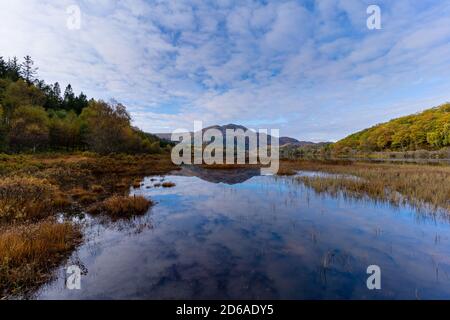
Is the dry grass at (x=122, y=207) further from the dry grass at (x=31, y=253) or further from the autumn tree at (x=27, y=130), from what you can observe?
the autumn tree at (x=27, y=130)

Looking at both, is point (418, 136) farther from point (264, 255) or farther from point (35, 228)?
point (35, 228)

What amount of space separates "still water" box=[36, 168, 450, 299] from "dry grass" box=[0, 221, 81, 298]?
461 mm

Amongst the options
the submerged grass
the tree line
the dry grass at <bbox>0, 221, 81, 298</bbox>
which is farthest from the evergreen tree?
the dry grass at <bbox>0, 221, 81, 298</bbox>

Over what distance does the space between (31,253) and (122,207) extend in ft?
20.6

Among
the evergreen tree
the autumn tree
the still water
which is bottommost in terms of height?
the still water

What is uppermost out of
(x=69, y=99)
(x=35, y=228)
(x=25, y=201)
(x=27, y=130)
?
(x=69, y=99)

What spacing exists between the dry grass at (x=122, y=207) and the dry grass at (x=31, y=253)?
324 centimetres

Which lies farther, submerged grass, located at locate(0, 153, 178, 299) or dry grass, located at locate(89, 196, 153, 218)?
dry grass, located at locate(89, 196, 153, 218)

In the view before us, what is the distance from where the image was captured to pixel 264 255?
25.2 feet

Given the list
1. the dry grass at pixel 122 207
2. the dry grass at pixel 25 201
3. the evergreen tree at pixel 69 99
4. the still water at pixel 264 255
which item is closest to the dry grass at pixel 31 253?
the still water at pixel 264 255

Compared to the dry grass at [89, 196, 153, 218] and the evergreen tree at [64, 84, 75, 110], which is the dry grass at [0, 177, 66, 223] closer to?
the dry grass at [89, 196, 153, 218]

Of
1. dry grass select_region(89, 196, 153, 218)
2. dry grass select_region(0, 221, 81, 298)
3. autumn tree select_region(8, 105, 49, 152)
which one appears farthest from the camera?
autumn tree select_region(8, 105, 49, 152)

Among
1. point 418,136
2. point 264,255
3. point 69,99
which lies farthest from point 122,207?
point 418,136

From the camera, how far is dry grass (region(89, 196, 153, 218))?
12.4 m
